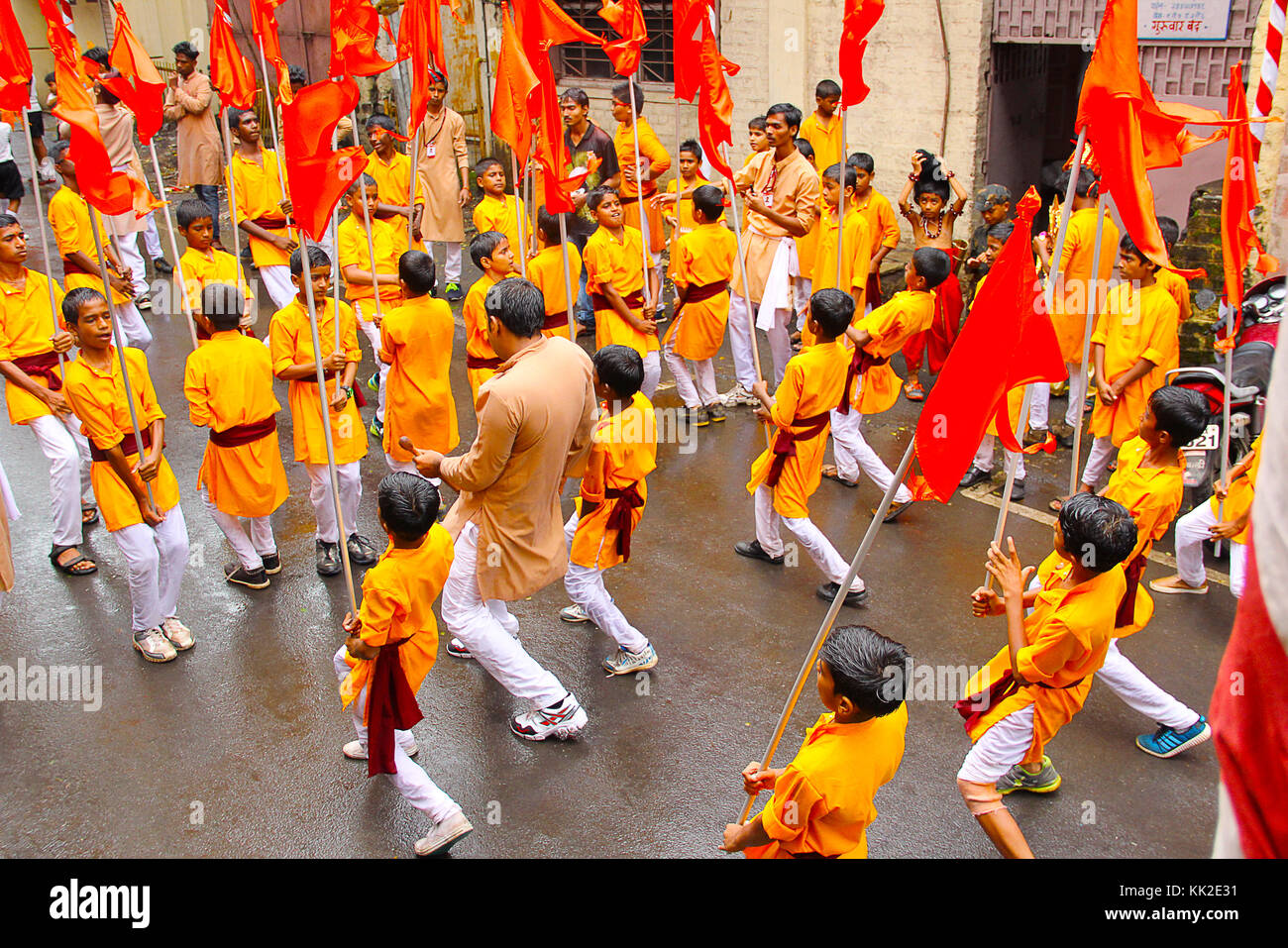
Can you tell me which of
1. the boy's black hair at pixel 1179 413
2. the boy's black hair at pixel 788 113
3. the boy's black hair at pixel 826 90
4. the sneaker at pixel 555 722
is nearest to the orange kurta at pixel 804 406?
the boy's black hair at pixel 1179 413

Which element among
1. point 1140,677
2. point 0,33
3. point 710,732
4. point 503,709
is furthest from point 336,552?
point 1140,677

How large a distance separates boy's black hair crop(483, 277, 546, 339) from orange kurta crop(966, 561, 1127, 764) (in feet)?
7.47

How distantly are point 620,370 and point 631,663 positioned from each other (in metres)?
1.48

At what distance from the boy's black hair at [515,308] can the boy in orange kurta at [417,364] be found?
1785 millimetres

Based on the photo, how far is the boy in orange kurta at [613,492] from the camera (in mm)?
5133

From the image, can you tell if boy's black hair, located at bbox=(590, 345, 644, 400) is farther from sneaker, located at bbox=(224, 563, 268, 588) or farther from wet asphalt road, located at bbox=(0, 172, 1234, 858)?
sneaker, located at bbox=(224, 563, 268, 588)

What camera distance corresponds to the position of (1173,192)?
31.0ft

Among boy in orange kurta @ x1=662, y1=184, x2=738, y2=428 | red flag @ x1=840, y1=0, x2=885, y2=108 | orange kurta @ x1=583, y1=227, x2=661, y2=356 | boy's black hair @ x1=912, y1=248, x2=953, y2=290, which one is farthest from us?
boy in orange kurta @ x1=662, y1=184, x2=738, y2=428

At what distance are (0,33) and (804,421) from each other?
4818mm

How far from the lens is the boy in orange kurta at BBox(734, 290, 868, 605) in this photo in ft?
18.7


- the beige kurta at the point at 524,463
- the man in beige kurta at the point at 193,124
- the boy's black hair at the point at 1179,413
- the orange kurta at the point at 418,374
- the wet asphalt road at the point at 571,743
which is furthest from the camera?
the man in beige kurta at the point at 193,124

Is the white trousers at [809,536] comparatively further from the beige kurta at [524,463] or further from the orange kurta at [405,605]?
the orange kurta at [405,605]

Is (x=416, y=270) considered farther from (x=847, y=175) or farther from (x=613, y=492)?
(x=847, y=175)

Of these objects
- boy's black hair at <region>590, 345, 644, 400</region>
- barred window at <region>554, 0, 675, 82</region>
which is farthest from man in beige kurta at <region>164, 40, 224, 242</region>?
boy's black hair at <region>590, 345, 644, 400</region>
